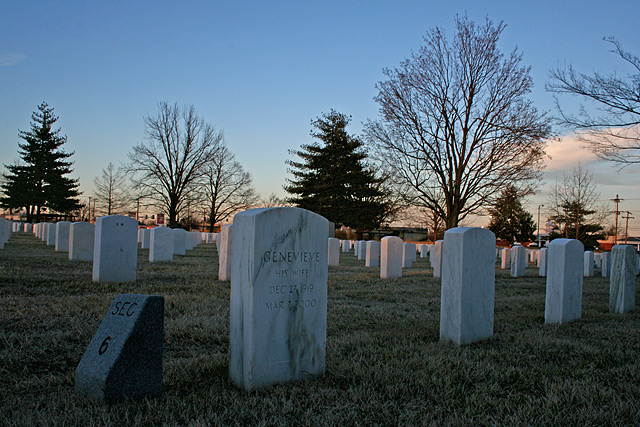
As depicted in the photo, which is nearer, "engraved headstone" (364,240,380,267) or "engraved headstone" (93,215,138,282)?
"engraved headstone" (93,215,138,282)

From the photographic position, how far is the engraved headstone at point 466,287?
479 cm

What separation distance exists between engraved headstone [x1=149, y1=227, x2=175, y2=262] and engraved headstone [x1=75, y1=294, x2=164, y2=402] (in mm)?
10949

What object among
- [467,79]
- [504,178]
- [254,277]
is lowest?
[254,277]

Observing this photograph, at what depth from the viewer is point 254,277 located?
3.21 m

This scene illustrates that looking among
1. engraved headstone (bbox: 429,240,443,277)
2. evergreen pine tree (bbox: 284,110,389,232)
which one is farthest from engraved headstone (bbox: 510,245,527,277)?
evergreen pine tree (bbox: 284,110,389,232)

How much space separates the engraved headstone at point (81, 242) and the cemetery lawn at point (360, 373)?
5932 millimetres

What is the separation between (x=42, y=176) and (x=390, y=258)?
4149 cm

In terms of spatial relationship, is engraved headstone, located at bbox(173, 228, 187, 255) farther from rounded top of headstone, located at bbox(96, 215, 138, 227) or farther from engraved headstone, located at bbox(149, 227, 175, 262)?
rounded top of headstone, located at bbox(96, 215, 138, 227)

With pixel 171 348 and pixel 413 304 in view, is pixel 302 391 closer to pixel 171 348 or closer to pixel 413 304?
pixel 171 348

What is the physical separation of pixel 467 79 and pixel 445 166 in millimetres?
4157

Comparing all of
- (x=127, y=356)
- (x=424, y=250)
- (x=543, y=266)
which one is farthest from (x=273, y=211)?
(x=424, y=250)

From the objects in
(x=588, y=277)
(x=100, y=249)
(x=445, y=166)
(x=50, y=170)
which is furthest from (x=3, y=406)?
(x=50, y=170)

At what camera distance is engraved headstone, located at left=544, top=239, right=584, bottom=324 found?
20.3 ft

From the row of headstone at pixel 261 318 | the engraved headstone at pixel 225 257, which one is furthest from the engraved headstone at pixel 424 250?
the row of headstone at pixel 261 318
